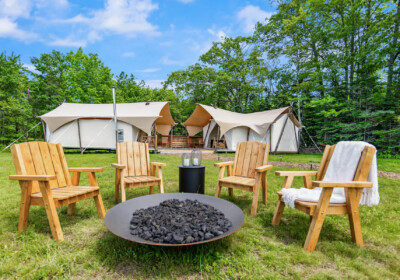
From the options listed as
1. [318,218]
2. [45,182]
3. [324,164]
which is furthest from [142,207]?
[324,164]

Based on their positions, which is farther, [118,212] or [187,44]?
[187,44]

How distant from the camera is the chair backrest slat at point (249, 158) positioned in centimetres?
339

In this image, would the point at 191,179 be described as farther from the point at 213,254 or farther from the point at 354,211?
the point at 354,211

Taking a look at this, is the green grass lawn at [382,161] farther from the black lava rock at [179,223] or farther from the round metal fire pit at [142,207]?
the black lava rock at [179,223]

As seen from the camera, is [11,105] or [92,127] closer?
[92,127]

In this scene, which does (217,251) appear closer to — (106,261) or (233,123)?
(106,261)

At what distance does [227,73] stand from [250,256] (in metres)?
19.9

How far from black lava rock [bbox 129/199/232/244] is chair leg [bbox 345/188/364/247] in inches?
47.4

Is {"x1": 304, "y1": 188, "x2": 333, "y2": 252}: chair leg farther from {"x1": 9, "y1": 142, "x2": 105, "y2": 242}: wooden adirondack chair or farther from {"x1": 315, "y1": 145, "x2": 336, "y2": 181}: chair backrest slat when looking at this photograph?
{"x1": 9, "y1": 142, "x2": 105, "y2": 242}: wooden adirondack chair

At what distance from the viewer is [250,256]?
1.83 meters

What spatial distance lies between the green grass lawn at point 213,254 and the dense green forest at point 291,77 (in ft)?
36.0

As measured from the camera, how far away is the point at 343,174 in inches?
91.7

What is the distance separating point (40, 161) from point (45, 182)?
25.6 inches

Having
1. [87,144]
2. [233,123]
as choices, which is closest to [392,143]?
[233,123]
